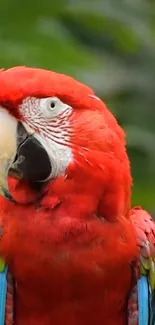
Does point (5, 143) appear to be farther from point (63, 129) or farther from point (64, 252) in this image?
point (64, 252)

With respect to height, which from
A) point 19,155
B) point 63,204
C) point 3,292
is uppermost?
point 19,155

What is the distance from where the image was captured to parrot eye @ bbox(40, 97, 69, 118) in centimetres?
182

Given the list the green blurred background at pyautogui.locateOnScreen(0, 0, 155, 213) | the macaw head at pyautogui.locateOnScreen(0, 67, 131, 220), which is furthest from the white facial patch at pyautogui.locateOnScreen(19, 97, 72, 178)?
the green blurred background at pyautogui.locateOnScreen(0, 0, 155, 213)

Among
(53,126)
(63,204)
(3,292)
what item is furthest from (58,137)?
(3,292)

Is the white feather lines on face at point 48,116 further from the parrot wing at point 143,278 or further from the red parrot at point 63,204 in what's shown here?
the parrot wing at point 143,278

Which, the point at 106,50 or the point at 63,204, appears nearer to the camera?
the point at 63,204

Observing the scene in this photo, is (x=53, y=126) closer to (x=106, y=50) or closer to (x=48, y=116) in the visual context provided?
→ (x=48, y=116)

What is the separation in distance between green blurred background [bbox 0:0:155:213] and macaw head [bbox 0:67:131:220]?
0.19m

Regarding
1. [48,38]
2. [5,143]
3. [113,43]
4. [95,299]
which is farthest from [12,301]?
[113,43]

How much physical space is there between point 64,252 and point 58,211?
0.08 m

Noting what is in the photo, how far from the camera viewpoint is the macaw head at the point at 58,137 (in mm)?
1795

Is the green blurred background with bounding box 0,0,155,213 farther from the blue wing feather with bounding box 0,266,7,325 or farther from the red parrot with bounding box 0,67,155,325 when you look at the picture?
the blue wing feather with bounding box 0,266,7,325

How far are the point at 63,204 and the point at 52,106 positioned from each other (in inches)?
7.3

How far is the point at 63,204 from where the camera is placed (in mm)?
1878
